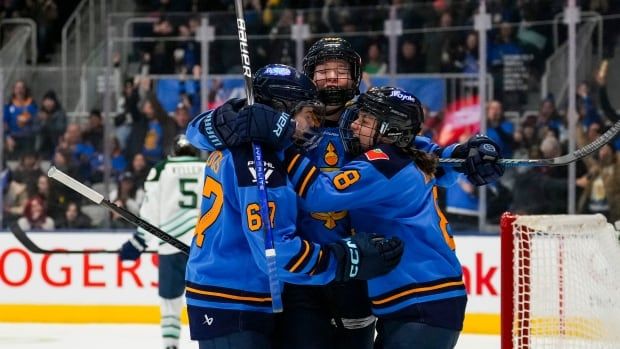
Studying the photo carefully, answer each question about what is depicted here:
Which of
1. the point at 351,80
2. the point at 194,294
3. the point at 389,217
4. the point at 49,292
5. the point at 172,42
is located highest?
the point at 172,42

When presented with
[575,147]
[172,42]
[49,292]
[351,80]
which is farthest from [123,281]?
[351,80]

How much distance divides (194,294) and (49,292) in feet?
16.4

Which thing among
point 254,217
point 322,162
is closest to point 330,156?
point 322,162

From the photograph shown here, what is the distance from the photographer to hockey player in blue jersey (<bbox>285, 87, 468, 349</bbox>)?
3035 mm

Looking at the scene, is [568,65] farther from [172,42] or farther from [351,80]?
[351,80]

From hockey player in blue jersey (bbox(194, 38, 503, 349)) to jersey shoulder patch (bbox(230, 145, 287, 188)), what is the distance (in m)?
0.04

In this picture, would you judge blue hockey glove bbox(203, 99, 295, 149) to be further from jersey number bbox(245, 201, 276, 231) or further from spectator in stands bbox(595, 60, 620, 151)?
spectator in stands bbox(595, 60, 620, 151)

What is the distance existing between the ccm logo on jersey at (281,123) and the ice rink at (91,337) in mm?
3730

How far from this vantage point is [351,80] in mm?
3314

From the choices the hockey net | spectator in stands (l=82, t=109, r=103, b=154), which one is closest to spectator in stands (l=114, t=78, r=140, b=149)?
spectator in stands (l=82, t=109, r=103, b=154)

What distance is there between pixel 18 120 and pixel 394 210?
5592 millimetres

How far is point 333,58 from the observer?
10.8 ft

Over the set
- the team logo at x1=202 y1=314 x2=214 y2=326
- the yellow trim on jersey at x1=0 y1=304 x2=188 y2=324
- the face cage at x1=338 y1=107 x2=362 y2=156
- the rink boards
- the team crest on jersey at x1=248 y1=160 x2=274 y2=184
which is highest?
the face cage at x1=338 y1=107 x2=362 y2=156

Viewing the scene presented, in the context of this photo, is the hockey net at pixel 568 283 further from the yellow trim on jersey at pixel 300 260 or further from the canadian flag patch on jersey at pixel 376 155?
the yellow trim on jersey at pixel 300 260
